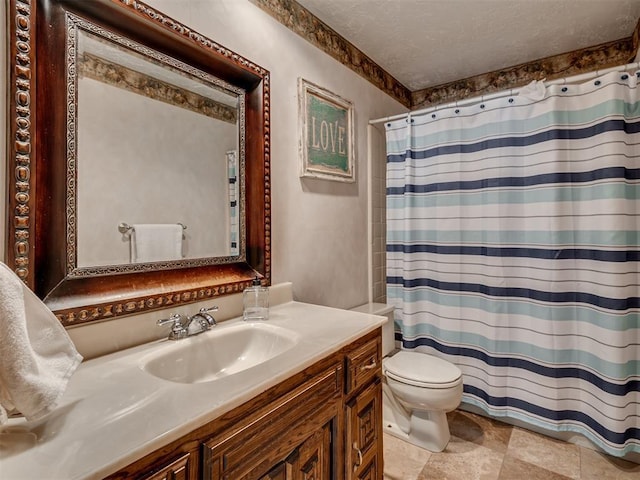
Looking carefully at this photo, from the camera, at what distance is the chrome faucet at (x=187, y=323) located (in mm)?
1135

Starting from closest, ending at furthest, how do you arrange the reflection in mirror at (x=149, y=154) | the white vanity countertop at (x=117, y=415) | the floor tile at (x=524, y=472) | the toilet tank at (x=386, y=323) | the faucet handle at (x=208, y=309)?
the white vanity countertop at (x=117, y=415) → the reflection in mirror at (x=149, y=154) → the faucet handle at (x=208, y=309) → the floor tile at (x=524, y=472) → the toilet tank at (x=386, y=323)

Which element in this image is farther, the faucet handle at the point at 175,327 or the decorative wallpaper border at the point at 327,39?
the decorative wallpaper border at the point at 327,39

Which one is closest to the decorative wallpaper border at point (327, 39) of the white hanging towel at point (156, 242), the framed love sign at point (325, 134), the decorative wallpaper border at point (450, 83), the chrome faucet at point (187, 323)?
the decorative wallpaper border at point (450, 83)

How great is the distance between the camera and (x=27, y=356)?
0.62 m

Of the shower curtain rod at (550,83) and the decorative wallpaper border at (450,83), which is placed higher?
the decorative wallpaper border at (450,83)

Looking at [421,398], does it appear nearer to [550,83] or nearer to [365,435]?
[365,435]

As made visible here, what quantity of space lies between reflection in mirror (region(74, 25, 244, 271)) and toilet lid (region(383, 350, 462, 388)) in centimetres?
109

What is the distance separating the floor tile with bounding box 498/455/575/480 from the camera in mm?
1584

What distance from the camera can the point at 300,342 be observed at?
1.08m

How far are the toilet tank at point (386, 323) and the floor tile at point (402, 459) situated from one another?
1.64 ft

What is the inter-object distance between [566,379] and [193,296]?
6.39ft

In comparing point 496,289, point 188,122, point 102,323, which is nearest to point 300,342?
point 102,323

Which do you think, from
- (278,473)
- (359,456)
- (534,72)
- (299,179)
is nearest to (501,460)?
(359,456)

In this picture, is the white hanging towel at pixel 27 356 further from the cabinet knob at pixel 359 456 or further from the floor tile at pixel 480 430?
the floor tile at pixel 480 430
